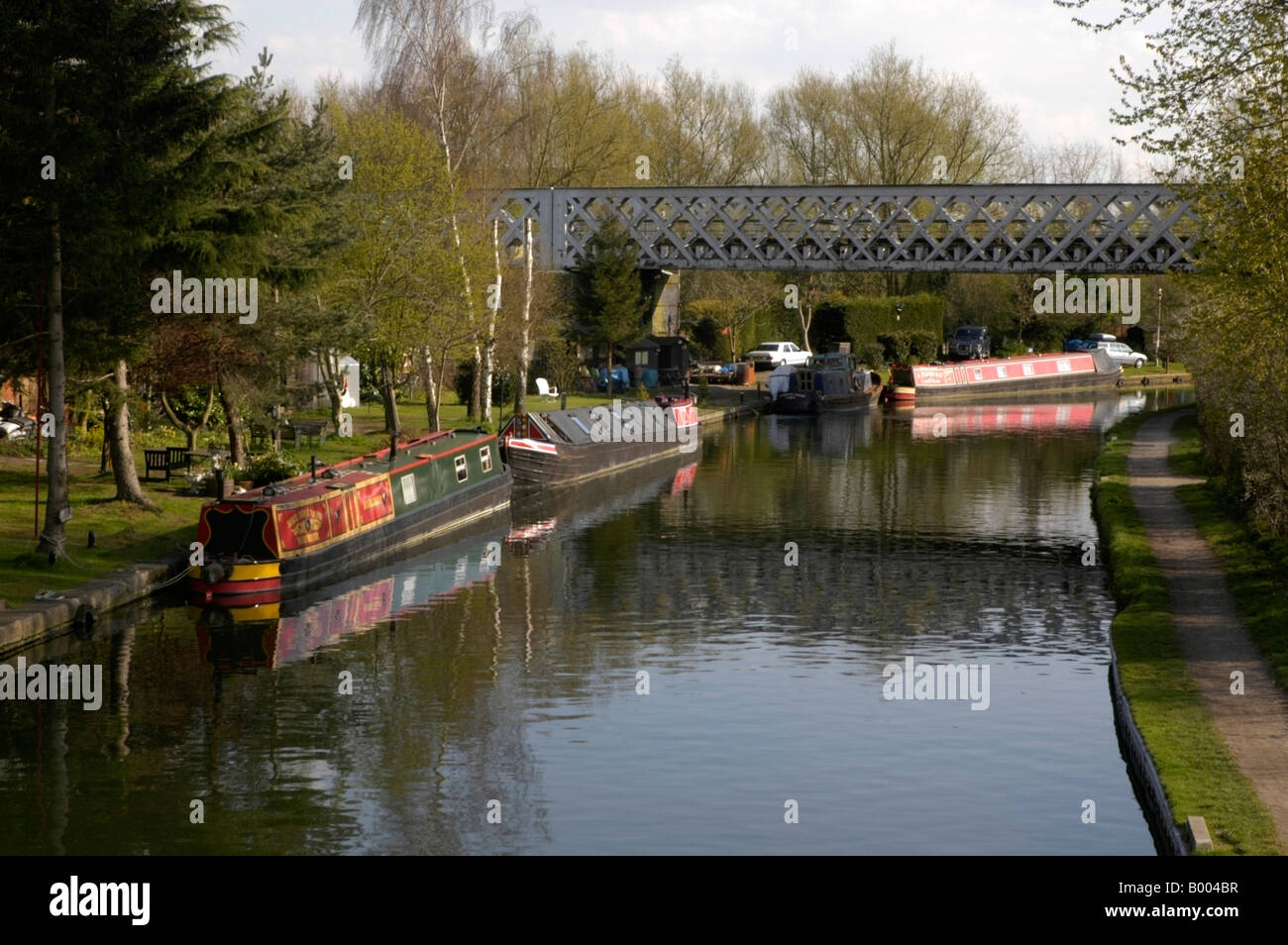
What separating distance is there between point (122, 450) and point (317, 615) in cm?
679

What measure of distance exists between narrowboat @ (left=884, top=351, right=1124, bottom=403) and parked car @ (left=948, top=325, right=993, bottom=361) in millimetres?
8486

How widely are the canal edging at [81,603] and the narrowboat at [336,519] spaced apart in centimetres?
64

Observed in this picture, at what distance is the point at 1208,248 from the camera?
26.2 metres

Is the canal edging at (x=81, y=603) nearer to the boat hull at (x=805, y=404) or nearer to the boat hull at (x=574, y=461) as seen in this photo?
the boat hull at (x=574, y=461)

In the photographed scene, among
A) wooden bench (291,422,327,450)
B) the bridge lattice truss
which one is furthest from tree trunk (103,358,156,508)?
the bridge lattice truss

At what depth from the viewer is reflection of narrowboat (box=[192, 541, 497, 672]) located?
22.9 meters

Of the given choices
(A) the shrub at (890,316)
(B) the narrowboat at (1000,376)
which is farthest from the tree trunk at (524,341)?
(A) the shrub at (890,316)

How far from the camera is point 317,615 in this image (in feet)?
83.9

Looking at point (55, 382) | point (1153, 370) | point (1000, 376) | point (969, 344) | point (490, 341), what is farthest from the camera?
point (969, 344)

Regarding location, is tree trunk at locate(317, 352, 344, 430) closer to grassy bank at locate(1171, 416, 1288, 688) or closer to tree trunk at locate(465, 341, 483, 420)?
tree trunk at locate(465, 341, 483, 420)

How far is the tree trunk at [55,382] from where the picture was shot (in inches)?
991

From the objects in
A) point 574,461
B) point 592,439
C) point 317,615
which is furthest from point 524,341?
point 317,615

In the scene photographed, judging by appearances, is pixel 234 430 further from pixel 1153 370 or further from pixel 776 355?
pixel 1153 370
